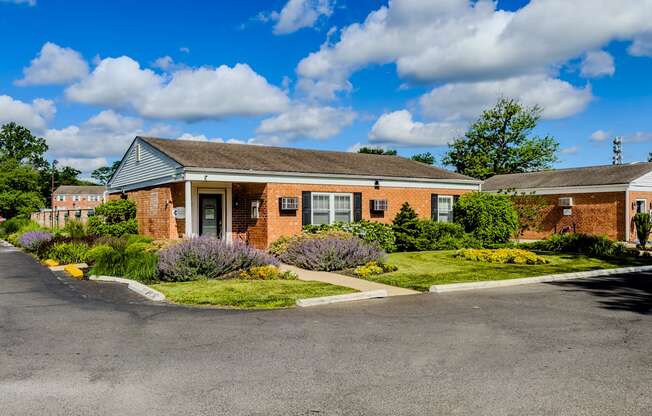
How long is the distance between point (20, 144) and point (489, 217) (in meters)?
98.4

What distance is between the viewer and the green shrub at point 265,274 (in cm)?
1273

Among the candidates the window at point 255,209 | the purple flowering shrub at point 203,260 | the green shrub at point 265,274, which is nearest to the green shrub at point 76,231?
the window at point 255,209

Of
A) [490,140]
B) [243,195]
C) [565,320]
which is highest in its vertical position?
[490,140]

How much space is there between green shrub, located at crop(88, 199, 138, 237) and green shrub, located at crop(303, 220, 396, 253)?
7.41 m

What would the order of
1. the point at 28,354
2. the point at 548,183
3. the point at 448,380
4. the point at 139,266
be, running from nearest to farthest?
the point at 448,380 → the point at 28,354 → the point at 139,266 → the point at 548,183

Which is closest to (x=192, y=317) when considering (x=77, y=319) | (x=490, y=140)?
(x=77, y=319)

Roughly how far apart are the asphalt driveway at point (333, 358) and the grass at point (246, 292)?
0.68 m

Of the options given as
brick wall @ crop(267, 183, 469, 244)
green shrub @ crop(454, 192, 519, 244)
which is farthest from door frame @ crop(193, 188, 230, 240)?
green shrub @ crop(454, 192, 519, 244)

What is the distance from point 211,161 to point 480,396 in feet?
49.9

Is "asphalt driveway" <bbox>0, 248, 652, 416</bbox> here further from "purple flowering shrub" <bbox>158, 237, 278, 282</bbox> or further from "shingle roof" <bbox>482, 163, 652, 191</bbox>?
"shingle roof" <bbox>482, 163, 652, 191</bbox>

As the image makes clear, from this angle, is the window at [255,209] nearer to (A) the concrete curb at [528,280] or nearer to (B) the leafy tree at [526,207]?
(A) the concrete curb at [528,280]

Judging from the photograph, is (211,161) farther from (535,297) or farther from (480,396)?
(480,396)

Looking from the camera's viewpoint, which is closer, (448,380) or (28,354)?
(448,380)

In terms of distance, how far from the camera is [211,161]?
1875 centimetres
